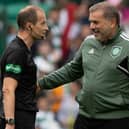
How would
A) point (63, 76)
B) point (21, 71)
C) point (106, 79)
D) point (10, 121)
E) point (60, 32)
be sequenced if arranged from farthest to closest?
point (60, 32), point (63, 76), point (106, 79), point (21, 71), point (10, 121)

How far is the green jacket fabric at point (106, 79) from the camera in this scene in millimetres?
10102

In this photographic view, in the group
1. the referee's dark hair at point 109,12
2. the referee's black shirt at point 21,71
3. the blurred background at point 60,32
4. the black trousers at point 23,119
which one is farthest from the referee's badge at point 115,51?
the blurred background at point 60,32

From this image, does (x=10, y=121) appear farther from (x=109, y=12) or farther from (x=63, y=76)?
(x=109, y=12)

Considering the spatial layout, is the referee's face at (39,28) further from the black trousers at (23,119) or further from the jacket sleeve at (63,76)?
the black trousers at (23,119)

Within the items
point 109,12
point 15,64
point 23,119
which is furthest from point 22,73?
point 109,12

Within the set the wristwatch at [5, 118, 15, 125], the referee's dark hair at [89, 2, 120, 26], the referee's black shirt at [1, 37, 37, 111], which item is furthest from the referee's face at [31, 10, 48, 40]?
the wristwatch at [5, 118, 15, 125]

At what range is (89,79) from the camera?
10.2 m

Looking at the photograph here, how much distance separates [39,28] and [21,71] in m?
0.52

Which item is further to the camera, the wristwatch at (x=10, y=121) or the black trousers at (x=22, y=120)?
the black trousers at (x=22, y=120)

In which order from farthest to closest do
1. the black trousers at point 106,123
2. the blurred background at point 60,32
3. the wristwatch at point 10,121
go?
the blurred background at point 60,32
the black trousers at point 106,123
the wristwatch at point 10,121

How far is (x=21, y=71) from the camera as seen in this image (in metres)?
10.0

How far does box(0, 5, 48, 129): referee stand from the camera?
9914mm

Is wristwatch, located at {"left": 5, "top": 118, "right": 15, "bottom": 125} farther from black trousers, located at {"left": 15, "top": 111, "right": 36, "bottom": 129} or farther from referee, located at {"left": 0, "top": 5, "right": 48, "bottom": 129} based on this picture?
black trousers, located at {"left": 15, "top": 111, "right": 36, "bottom": 129}

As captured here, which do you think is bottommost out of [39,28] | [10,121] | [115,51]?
[10,121]
